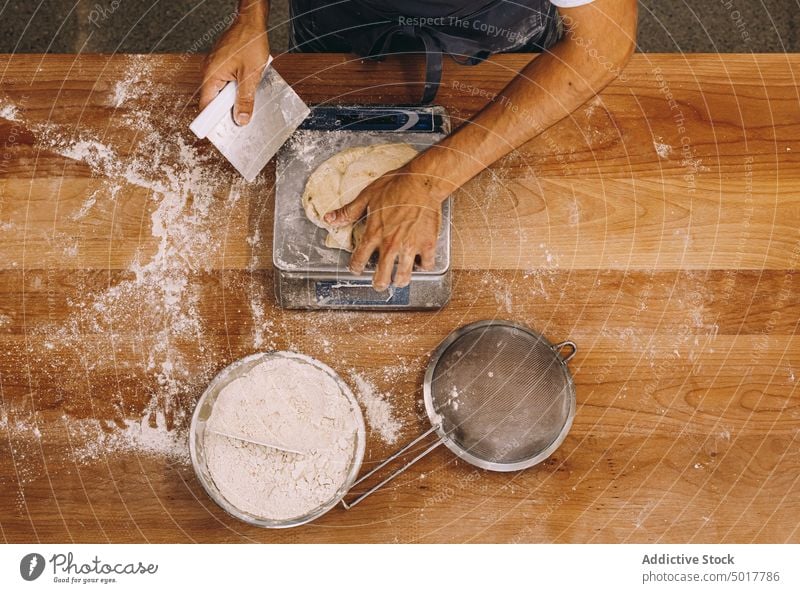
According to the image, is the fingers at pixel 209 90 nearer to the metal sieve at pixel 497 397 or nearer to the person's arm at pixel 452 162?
the person's arm at pixel 452 162

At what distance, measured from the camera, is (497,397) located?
78cm

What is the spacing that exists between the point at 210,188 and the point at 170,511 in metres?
0.41

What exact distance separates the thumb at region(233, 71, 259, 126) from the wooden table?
8cm

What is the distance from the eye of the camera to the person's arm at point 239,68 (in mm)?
756

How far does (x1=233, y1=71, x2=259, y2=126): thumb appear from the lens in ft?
2.49

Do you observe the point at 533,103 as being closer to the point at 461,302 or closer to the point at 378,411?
the point at 461,302

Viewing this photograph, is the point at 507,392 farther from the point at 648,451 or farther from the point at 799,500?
the point at 799,500

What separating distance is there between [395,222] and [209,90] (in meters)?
0.27

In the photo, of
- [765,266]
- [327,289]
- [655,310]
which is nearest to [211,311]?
[327,289]

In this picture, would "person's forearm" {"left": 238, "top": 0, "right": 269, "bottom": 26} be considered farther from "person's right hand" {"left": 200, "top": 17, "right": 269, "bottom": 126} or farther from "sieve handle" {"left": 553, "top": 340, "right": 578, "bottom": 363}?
"sieve handle" {"left": 553, "top": 340, "right": 578, "bottom": 363}

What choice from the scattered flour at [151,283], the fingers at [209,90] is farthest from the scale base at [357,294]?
the fingers at [209,90]

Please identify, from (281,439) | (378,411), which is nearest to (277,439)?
(281,439)

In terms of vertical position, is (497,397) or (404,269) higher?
(404,269)

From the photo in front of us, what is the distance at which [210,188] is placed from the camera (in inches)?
32.3
